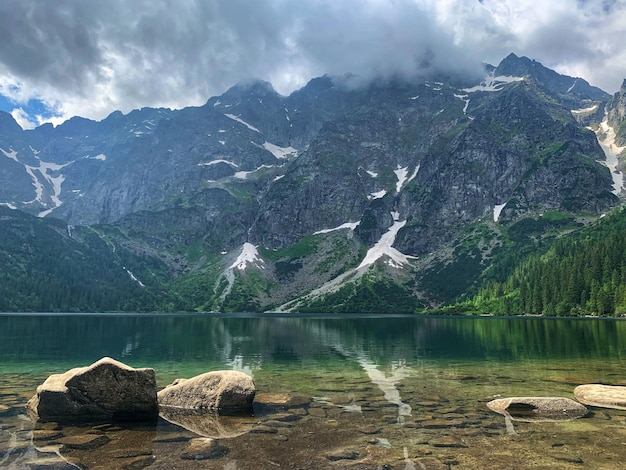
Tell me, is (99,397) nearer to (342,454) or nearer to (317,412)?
(317,412)

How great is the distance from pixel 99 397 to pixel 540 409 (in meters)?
25.8

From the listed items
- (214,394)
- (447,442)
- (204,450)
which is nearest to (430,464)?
(447,442)

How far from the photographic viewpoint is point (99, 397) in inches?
1013

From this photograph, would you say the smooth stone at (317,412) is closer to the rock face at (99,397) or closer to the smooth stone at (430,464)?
the smooth stone at (430,464)

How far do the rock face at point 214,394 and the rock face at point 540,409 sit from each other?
15.4 metres

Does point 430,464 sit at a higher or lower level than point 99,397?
lower

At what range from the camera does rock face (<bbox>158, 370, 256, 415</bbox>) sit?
2778 centimetres

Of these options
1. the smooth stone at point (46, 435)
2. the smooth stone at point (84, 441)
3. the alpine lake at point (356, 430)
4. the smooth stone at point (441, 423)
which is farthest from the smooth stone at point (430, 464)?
the smooth stone at point (46, 435)

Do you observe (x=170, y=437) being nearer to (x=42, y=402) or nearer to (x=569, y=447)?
(x=42, y=402)

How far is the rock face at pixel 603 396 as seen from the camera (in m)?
27.7

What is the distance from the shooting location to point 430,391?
3400cm

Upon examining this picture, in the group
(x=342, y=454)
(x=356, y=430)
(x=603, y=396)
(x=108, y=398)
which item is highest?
(x=108, y=398)

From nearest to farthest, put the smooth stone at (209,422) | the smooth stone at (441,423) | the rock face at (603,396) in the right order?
the smooth stone at (209,422) < the smooth stone at (441,423) < the rock face at (603,396)

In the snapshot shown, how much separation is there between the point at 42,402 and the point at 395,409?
20.9m
